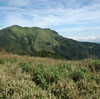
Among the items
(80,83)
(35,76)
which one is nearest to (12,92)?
(35,76)

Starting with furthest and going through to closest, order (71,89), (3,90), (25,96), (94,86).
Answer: (94,86) → (71,89) → (3,90) → (25,96)

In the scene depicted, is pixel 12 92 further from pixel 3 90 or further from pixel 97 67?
pixel 97 67

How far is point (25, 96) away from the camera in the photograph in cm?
287

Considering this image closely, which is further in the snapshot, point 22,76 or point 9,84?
point 22,76

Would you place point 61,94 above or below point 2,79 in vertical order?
below

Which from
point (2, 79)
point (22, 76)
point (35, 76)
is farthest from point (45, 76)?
point (2, 79)

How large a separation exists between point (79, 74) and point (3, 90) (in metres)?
2.96

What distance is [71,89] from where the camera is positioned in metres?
3.33

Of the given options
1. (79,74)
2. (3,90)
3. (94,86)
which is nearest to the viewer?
(3,90)

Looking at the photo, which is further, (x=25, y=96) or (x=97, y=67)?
(x=97, y=67)

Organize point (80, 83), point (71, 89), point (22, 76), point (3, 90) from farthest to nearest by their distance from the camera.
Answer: point (22, 76), point (80, 83), point (71, 89), point (3, 90)

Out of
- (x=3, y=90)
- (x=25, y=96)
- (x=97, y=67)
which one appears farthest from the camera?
(x=97, y=67)

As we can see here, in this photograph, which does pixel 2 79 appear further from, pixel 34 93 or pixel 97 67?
pixel 97 67

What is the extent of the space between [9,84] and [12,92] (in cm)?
27
